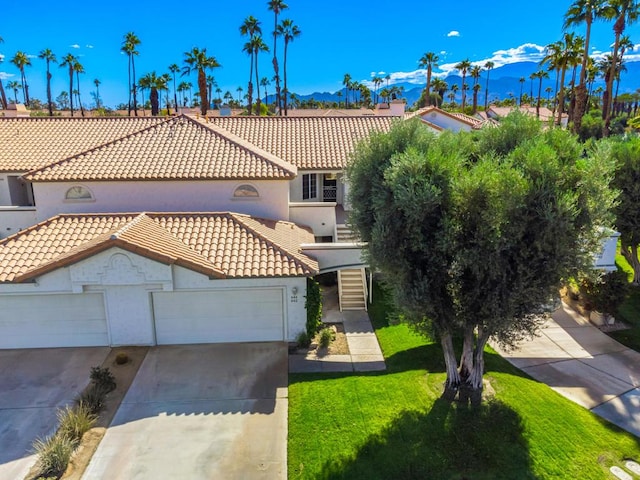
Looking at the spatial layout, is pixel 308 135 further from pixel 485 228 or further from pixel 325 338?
pixel 485 228

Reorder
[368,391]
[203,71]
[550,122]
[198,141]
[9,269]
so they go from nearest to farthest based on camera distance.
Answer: [550,122], [368,391], [9,269], [198,141], [203,71]

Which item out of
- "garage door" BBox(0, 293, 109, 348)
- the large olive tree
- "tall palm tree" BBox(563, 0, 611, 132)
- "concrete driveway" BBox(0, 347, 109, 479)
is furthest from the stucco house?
"tall palm tree" BBox(563, 0, 611, 132)

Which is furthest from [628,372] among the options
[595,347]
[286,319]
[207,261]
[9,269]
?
[9,269]

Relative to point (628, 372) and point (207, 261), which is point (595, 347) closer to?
point (628, 372)

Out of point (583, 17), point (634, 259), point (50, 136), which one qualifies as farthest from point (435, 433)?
point (583, 17)

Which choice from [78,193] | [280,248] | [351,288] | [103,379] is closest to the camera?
[103,379]
